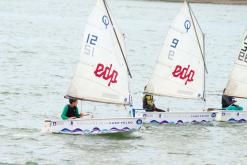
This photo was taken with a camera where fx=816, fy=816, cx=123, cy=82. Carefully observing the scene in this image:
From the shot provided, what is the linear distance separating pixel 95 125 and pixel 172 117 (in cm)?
601

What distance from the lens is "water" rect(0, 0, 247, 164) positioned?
35219 millimetres

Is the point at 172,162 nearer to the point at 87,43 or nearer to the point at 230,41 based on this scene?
the point at 87,43

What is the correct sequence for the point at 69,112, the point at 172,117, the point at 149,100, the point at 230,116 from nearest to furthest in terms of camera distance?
the point at 69,112 < the point at 172,117 < the point at 149,100 < the point at 230,116

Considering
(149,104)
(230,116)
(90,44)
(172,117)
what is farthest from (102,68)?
(230,116)

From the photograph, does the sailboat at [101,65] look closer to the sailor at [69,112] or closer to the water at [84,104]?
the sailor at [69,112]

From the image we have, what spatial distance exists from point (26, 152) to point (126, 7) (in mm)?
121005

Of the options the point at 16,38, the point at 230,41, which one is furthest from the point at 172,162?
the point at 230,41

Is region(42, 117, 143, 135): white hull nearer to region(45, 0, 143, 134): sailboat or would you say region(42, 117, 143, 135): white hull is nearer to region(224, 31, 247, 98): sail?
region(45, 0, 143, 134): sailboat

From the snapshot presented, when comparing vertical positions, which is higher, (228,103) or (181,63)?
(181,63)

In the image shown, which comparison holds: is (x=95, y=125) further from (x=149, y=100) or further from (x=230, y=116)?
(x=230, y=116)

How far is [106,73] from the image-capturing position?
3859 cm

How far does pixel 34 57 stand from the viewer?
74562mm

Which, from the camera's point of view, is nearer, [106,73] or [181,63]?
[106,73]

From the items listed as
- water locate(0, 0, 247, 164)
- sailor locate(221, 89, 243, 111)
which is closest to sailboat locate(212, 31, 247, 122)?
sailor locate(221, 89, 243, 111)
